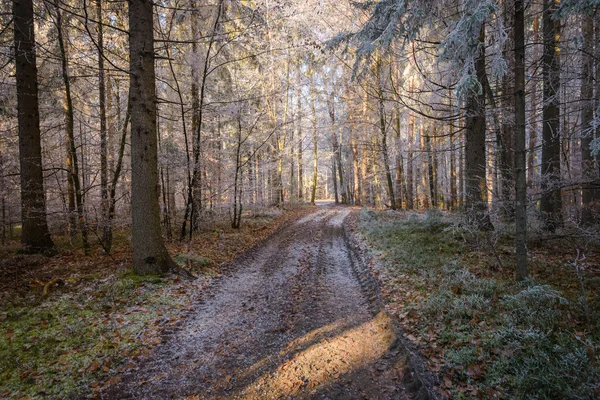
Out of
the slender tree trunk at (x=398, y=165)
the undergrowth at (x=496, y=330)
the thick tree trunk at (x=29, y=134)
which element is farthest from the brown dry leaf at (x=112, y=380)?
the slender tree trunk at (x=398, y=165)

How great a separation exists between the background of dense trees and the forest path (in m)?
2.79

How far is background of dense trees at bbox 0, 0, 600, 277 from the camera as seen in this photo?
5.91 meters

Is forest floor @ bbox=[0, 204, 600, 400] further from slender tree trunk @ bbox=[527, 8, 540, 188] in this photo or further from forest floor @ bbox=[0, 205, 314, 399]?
slender tree trunk @ bbox=[527, 8, 540, 188]

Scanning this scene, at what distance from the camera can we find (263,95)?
1152 centimetres

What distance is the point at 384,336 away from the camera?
4395 mm

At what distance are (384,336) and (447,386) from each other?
125 cm

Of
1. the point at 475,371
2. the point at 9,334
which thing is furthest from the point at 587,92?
the point at 9,334

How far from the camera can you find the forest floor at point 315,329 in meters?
3.29

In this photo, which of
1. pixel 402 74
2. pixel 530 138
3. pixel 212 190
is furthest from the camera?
pixel 402 74

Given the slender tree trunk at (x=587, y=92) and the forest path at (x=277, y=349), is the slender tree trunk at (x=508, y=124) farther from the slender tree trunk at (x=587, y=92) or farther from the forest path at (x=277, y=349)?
the forest path at (x=277, y=349)

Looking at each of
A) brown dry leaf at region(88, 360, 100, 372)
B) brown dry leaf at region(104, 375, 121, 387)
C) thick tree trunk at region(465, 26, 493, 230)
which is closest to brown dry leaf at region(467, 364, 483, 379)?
brown dry leaf at region(104, 375, 121, 387)

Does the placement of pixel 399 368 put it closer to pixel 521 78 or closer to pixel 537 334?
pixel 537 334

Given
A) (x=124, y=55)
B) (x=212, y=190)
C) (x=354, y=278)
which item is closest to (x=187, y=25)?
(x=124, y=55)

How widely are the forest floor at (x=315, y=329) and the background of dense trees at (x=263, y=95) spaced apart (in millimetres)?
1121
